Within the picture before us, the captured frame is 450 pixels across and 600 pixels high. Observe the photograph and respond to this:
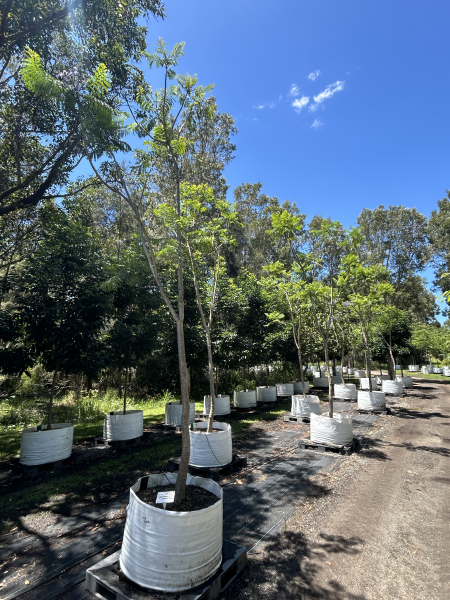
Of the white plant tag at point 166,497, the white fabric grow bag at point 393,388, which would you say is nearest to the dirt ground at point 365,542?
the white plant tag at point 166,497

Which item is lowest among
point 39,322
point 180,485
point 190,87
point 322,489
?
point 322,489

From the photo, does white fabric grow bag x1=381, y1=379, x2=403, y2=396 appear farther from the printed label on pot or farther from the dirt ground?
the printed label on pot

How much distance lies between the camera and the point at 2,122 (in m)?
7.58

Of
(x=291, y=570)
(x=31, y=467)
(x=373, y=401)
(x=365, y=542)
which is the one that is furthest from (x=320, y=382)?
(x=291, y=570)

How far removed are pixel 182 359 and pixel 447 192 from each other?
27117 millimetres

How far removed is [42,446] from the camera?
5125mm

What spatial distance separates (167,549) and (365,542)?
2.18 metres

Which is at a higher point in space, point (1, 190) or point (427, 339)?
point (1, 190)

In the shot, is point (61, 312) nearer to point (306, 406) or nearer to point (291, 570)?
point (291, 570)

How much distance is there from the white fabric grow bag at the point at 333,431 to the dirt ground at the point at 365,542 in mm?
574

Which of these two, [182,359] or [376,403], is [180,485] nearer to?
[182,359]

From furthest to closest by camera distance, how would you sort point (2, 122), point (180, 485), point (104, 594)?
1. point (2, 122)
2. point (180, 485)
3. point (104, 594)

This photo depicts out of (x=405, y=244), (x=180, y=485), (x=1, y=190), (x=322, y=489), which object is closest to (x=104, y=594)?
(x=180, y=485)

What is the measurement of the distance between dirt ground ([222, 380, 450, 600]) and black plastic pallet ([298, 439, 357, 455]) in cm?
37
